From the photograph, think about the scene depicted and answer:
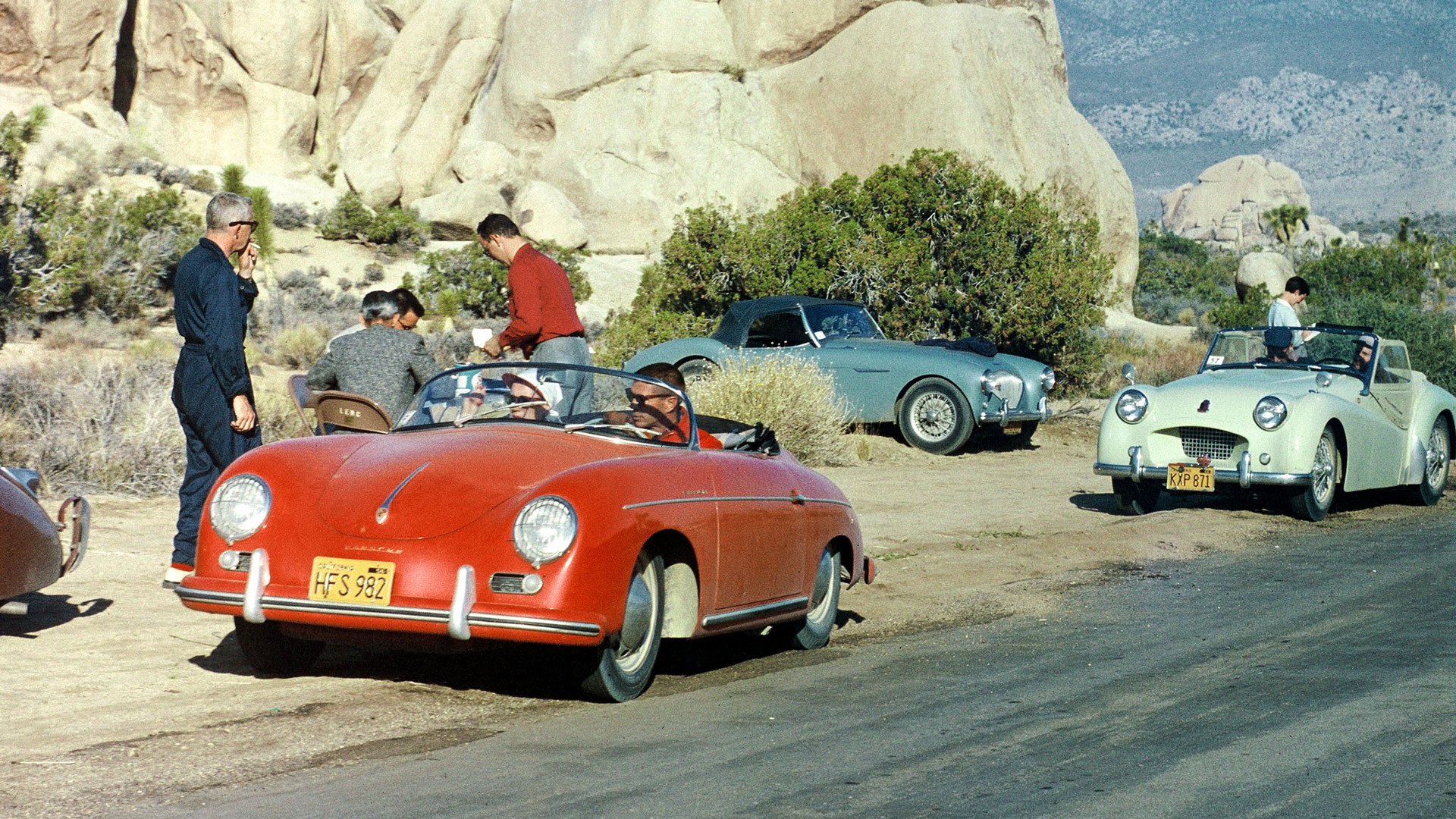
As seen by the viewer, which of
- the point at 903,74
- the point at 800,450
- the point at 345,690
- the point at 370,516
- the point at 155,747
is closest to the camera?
the point at 155,747

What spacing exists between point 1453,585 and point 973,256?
1413cm

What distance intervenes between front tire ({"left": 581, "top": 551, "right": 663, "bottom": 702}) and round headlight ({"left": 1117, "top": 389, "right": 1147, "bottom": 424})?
7.91 metres

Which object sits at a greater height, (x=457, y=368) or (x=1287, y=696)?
(x=457, y=368)

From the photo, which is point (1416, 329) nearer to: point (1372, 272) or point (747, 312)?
point (747, 312)

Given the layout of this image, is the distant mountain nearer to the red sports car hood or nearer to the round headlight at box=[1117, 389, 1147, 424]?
the round headlight at box=[1117, 389, 1147, 424]

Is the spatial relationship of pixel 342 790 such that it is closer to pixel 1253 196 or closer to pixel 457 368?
pixel 457 368

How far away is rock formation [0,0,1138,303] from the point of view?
135ft

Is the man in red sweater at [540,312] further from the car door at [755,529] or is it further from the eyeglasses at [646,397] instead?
the car door at [755,529]

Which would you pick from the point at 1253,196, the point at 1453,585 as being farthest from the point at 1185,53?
the point at 1453,585

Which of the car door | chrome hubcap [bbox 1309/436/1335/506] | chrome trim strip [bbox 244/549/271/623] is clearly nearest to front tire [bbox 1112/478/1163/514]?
chrome hubcap [bbox 1309/436/1335/506]

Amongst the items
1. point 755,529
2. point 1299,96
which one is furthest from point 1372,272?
point 1299,96

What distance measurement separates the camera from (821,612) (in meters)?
7.45

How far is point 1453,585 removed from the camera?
944cm

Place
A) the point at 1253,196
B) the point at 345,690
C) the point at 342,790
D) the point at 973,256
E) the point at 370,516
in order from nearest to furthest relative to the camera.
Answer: the point at 342,790
the point at 370,516
the point at 345,690
the point at 973,256
the point at 1253,196
